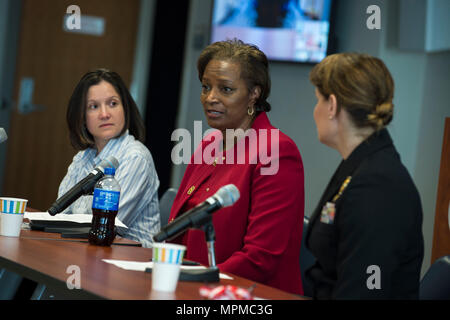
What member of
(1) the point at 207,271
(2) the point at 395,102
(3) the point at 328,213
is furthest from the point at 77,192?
(2) the point at 395,102

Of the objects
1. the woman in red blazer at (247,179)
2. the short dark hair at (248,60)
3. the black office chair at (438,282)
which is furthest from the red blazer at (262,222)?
the black office chair at (438,282)

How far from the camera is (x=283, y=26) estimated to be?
4.71 m

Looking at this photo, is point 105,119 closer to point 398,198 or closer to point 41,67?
point 398,198

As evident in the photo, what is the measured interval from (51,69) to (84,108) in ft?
9.45

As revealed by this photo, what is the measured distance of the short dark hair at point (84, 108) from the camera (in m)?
3.33

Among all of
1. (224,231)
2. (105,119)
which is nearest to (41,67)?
(105,119)

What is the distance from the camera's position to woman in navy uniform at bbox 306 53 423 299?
5.42 ft

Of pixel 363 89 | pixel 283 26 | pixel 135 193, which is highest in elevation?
pixel 283 26

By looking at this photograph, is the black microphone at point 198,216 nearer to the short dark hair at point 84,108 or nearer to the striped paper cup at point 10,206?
the striped paper cup at point 10,206

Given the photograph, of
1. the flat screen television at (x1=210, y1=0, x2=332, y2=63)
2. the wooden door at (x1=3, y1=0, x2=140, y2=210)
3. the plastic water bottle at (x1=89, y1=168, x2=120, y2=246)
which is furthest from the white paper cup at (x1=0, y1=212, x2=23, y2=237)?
the wooden door at (x1=3, y1=0, x2=140, y2=210)

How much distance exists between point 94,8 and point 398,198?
16.1 ft

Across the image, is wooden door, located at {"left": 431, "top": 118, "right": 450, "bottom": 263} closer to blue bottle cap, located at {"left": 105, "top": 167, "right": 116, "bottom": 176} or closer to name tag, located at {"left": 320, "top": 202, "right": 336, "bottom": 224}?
name tag, located at {"left": 320, "top": 202, "right": 336, "bottom": 224}

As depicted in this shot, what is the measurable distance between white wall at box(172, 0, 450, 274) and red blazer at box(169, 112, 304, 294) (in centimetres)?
160

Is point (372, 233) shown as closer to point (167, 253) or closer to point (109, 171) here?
point (167, 253)
